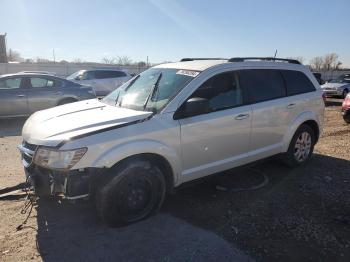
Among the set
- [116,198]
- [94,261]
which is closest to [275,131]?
[116,198]

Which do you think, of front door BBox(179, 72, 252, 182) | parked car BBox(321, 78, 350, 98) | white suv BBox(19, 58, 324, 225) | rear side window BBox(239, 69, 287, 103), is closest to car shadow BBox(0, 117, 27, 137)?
white suv BBox(19, 58, 324, 225)

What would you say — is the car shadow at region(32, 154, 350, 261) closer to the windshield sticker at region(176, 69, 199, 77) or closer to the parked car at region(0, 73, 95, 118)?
the windshield sticker at region(176, 69, 199, 77)

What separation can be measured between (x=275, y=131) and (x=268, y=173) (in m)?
0.81

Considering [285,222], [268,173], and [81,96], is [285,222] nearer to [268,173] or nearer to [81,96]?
[268,173]

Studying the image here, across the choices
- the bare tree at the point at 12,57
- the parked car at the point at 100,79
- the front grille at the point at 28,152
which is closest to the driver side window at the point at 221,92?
the front grille at the point at 28,152

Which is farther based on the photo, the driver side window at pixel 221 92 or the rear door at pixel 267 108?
the rear door at pixel 267 108

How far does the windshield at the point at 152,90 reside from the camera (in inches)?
179

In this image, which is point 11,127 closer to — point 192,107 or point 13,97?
point 13,97

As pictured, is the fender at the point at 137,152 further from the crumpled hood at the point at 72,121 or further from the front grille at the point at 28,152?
the front grille at the point at 28,152

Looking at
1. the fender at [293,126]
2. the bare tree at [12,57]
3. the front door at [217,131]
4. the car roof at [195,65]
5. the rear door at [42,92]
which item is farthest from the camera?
the bare tree at [12,57]

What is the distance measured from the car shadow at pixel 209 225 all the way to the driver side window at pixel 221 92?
1019mm

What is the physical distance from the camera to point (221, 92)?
16.1 ft

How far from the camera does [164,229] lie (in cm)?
412

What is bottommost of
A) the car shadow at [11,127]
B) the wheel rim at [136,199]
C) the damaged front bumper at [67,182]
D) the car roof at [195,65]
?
the car shadow at [11,127]
